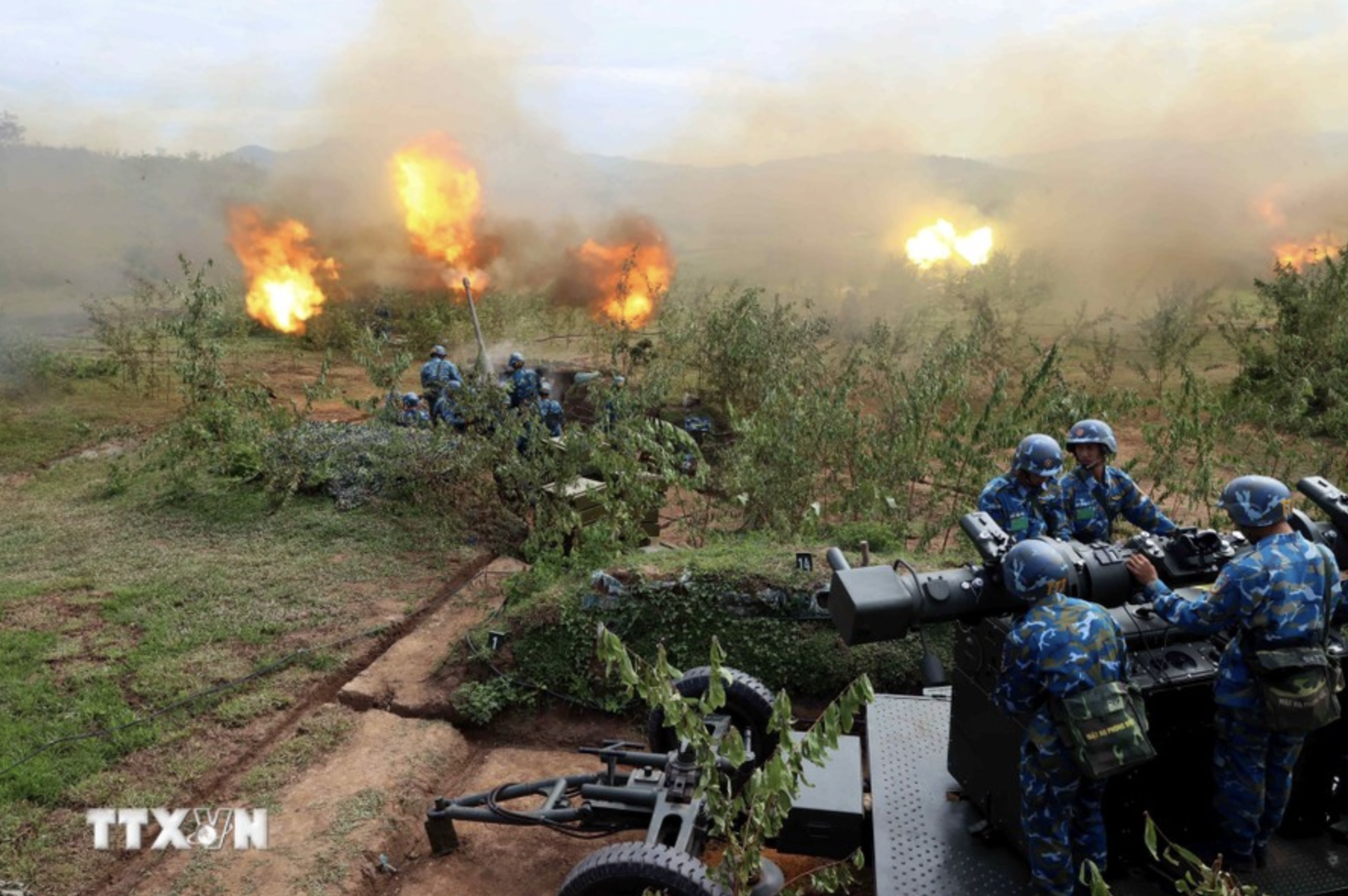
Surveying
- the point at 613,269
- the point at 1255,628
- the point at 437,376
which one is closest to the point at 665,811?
the point at 1255,628

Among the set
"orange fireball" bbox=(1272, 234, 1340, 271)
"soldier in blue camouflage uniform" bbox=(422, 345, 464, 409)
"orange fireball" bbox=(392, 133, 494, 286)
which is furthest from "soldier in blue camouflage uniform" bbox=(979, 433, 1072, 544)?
"orange fireball" bbox=(1272, 234, 1340, 271)

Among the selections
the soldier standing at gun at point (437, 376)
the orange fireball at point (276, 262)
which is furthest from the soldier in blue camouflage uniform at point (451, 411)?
the orange fireball at point (276, 262)

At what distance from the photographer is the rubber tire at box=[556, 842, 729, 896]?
4148 millimetres

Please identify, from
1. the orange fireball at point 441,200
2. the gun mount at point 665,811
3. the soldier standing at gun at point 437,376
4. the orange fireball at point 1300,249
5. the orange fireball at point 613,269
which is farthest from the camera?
the orange fireball at point 1300,249

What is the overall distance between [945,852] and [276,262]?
18965mm

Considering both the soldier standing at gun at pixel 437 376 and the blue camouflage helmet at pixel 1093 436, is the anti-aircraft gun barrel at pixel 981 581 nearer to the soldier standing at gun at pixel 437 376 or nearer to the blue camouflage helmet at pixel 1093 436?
the blue camouflage helmet at pixel 1093 436

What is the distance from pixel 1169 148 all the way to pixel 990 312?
32.0 ft

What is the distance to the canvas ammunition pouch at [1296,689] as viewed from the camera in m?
3.88

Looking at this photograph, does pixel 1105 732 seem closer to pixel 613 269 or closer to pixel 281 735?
pixel 281 735

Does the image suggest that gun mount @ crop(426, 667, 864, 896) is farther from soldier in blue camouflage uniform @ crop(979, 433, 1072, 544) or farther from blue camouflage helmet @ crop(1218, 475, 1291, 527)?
blue camouflage helmet @ crop(1218, 475, 1291, 527)

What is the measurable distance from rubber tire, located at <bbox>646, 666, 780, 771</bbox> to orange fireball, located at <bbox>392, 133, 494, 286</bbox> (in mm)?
15752

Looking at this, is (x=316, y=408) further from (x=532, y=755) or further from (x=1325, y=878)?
(x=1325, y=878)

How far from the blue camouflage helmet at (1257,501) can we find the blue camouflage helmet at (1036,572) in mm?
903

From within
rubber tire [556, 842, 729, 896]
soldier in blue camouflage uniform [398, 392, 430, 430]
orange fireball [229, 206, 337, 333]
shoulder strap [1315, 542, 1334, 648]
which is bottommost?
rubber tire [556, 842, 729, 896]
